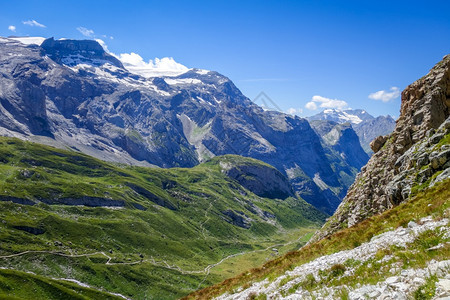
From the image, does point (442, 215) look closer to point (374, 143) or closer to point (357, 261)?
point (357, 261)

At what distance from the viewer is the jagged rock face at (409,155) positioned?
139ft

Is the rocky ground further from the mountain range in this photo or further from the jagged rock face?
the jagged rock face

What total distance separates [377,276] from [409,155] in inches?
1556

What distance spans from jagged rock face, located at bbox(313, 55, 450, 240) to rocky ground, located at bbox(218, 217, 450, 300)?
2016cm

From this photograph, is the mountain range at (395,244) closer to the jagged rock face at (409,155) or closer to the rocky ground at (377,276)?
the rocky ground at (377,276)

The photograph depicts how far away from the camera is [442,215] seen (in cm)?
2134

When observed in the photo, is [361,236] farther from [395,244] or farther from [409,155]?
[409,155]

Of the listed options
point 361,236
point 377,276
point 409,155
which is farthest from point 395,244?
point 409,155

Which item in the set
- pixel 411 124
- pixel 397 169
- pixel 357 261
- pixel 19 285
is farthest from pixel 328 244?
pixel 19 285

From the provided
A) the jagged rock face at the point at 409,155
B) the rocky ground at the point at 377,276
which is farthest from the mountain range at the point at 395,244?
the jagged rock face at the point at 409,155

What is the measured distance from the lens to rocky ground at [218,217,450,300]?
42.7 feet

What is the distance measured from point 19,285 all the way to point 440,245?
17091 centimetres

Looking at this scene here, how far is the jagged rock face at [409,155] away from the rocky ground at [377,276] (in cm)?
2016

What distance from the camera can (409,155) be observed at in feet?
163
